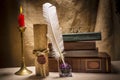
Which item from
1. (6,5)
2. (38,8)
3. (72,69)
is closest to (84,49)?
(72,69)

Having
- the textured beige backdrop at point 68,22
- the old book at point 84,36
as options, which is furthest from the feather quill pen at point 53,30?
the textured beige backdrop at point 68,22

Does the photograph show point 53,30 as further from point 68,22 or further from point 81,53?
point 68,22

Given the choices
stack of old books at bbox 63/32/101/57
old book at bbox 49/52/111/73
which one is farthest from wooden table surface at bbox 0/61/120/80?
stack of old books at bbox 63/32/101/57

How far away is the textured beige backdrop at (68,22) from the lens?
1.51m

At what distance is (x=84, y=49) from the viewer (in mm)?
1304

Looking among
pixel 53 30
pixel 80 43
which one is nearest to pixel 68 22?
pixel 80 43

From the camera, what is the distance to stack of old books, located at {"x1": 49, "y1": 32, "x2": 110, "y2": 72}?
1.12 metres

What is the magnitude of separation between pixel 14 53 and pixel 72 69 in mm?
556

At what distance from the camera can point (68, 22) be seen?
1.56m

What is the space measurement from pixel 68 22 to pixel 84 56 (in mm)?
464

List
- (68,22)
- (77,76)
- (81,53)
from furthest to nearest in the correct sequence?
(68,22) → (81,53) → (77,76)

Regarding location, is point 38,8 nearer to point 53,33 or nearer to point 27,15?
point 27,15

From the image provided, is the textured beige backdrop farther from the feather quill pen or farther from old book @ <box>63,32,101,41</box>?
the feather quill pen

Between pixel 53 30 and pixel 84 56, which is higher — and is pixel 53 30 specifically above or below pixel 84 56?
above
